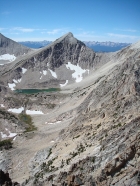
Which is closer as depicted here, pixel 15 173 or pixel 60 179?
pixel 60 179

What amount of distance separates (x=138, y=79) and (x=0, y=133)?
56.3 metres

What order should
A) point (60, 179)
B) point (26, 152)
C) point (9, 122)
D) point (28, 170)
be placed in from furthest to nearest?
point (9, 122), point (26, 152), point (28, 170), point (60, 179)

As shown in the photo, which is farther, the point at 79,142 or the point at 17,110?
the point at 17,110

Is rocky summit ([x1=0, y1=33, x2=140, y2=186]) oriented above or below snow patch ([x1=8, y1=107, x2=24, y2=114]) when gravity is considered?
above

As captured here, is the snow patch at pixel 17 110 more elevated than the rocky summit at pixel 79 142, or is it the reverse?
the rocky summit at pixel 79 142

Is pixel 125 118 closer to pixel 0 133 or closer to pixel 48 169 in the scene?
pixel 48 169

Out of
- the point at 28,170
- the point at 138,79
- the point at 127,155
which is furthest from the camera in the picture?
the point at 138,79

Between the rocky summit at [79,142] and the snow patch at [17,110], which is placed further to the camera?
the snow patch at [17,110]

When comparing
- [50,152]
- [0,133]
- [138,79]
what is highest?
[138,79]

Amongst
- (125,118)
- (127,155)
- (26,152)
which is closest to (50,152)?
(26,152)

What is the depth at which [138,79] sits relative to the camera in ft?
274

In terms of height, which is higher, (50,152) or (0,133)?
(50,152)

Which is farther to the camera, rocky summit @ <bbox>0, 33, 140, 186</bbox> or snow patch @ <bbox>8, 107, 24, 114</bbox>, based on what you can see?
snow patch @ <bbox>8, 107, 24, 114</bbox>

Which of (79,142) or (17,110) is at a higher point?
(79,142)
